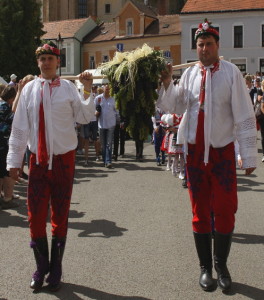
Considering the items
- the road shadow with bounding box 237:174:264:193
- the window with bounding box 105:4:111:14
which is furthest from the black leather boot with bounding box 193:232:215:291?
the window with bounding box 105:4:111:14

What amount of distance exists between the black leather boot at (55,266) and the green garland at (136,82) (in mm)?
1611

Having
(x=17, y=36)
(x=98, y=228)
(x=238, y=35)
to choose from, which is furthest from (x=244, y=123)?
(x=238, y=35)

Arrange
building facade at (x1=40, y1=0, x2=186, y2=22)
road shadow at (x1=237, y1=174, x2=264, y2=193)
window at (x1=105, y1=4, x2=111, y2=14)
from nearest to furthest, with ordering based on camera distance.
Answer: road shadow at (x1=237, y1=174, x2=264, y2=193) → building facade at (x1=40, y1=0, x2=186, y2=22) → window at (x1=105, y1=4, x2=111, y2=14)

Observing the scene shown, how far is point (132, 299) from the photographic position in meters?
4.03

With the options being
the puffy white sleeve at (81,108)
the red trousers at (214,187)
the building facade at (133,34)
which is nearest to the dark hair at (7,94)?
the puffy white sleeve at (81,108)

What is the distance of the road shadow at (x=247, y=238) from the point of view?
222 inches

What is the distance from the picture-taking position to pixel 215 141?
4180mm

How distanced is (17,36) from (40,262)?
40.0 m

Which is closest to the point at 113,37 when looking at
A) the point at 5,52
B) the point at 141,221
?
the point at 5,52

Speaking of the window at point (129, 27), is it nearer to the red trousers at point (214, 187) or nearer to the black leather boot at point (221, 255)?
the red trousers at point (214, 187)

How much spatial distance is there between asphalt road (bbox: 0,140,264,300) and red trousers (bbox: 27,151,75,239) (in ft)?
1.78

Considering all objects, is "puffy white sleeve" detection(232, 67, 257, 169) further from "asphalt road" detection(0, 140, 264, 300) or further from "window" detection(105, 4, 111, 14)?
"window" detection(105, 4, 111, 14)

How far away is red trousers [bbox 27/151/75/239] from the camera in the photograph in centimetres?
429

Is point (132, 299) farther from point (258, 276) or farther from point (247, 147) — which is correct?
point (247, 147)
